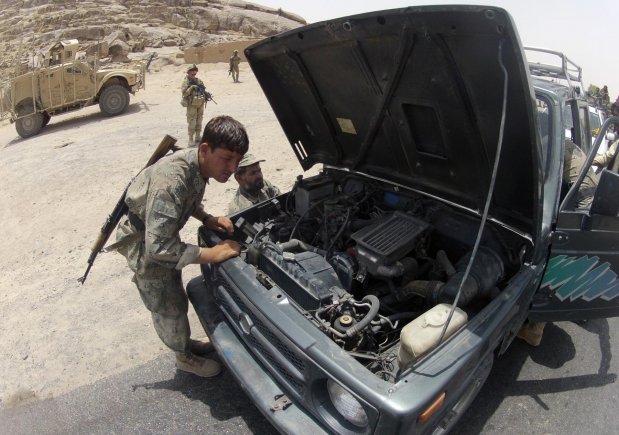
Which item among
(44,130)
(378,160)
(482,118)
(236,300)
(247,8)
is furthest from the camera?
(247,8)

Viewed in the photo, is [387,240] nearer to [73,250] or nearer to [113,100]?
[73,250]

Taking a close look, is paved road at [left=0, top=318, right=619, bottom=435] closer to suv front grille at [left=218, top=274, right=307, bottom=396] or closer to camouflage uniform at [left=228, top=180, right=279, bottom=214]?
suv front grille at [left=218, top=274, right=307, bottom=396]

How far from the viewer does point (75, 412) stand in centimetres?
274

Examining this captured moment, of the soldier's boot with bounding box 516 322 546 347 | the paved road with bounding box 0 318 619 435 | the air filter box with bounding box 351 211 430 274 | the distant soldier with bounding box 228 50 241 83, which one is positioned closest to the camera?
the air filter box with bounding box 351 211 430 274

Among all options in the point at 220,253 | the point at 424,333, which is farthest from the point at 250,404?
the point at 424,333

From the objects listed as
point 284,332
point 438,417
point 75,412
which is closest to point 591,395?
point 438,417

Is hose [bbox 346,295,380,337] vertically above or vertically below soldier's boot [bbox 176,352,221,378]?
above

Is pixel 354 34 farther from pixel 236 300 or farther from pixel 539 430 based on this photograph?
pixel 539 430

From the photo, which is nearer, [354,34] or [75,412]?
[354,34]

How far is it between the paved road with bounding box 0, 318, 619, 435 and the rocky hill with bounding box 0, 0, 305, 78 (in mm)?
23974

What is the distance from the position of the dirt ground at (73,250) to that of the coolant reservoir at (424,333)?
2.14 metres

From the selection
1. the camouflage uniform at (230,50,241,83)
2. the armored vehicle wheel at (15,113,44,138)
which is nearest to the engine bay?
the armored vehicle wheel at (15,113,44,138)

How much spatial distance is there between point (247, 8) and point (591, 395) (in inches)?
1352

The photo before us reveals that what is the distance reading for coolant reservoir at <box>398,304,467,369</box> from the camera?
5.80 ft
